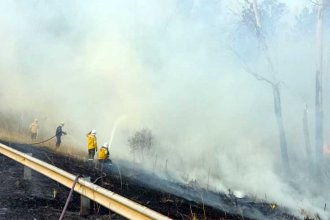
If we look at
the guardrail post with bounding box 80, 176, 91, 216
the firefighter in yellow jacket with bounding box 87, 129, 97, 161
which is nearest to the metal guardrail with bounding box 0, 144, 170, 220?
the guardrail post with bounding box 80, 176, 91, 216

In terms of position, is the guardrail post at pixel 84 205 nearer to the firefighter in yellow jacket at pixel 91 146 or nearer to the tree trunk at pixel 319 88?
the firefighter in yellow jacket at pixel 91 146

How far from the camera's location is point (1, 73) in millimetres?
25125

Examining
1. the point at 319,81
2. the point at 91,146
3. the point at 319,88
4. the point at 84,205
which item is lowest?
the point at 84,205

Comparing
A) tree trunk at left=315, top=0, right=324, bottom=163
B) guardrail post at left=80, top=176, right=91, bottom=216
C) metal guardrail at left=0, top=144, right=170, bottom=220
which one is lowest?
guardrail post at left=80, top=176, right=91, bottom=216

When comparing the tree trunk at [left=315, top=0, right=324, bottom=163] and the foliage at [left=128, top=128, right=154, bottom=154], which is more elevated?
the tree trunk at [left=315, top=0, right=324, bottom=163]

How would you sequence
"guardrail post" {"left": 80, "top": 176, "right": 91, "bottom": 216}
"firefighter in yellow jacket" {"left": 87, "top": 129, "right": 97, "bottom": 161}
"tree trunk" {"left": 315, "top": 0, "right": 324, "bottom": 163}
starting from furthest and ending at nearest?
"tree trunk" {"left": 315, "top": 0, "right": 324, "bottom": 163} → "firefighter in yellow jacket" {"left": 87, "top": 129, "right": 97, "bottom": 161} → "guardrail post" {"left": 80, "top": 176, "right": 91, "bottom": 216}

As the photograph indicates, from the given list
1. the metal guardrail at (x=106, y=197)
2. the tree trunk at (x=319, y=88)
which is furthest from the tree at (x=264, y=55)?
the metal guardrail at (x=106, y=197)

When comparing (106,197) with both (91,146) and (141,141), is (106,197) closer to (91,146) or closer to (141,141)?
(91,146)

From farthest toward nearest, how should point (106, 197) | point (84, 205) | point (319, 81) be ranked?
point (319, 81), point (84, 205), point (106, 197)

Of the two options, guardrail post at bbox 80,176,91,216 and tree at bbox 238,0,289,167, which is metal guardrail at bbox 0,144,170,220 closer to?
guardrail post at bbox 80,176,91,216

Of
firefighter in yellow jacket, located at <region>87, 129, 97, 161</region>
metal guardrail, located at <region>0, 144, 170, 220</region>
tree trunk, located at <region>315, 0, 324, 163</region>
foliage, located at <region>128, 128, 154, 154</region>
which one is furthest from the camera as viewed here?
foliage, located at <region>128, 128, 154, 154</region>

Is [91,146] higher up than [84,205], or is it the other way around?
[91,146]

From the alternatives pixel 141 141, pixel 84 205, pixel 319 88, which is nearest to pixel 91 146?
pixel 141 141

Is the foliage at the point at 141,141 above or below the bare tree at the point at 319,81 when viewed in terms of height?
below
